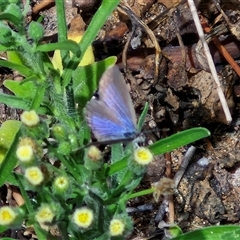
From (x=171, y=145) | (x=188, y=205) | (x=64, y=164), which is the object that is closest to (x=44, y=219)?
(x=64, y=164)

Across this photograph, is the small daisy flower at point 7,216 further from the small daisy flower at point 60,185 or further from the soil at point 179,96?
the soil at point 179,96

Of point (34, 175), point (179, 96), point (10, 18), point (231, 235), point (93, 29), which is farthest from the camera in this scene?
point (179, 96)

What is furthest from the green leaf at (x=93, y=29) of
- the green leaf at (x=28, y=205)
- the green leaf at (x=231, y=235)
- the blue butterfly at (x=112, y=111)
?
the green leaf at (x=231, y=235)

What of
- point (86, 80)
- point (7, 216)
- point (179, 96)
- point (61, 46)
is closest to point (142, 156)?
point (7, 216)

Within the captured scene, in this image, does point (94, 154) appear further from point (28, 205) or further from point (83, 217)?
point (28, 205)

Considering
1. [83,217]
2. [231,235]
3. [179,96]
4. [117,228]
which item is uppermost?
[179,96]
